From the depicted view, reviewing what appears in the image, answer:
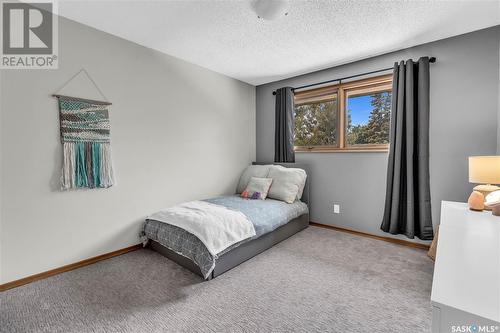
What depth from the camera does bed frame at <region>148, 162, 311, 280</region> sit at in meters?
2.26

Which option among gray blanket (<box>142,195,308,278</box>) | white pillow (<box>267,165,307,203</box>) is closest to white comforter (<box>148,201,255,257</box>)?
gray blanket (<box>142,195,308,278</box>)

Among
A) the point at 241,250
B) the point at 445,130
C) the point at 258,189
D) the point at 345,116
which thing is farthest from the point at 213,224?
the point at 445,130

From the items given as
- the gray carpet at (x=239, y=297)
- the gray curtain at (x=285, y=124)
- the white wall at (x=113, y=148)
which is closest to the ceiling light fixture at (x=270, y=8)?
the white wall at (x=113, y=148)

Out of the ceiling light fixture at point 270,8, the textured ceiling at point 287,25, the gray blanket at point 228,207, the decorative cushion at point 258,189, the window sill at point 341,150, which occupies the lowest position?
the gray blanket at point 228,207

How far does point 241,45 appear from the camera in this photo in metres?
2.81

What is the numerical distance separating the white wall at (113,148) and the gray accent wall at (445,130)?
6.38ft

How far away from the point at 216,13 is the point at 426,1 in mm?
1844

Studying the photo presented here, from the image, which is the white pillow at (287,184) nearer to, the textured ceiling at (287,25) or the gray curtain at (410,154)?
the gray curtain at (410,154)

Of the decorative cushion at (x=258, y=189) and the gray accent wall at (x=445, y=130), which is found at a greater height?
the gray accent wall at (x=445, y=130)

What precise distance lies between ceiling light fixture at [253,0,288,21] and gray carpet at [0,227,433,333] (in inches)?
93.9

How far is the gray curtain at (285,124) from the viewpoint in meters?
3.96

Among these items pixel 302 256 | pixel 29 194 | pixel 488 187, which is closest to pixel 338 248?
pixel 302 256

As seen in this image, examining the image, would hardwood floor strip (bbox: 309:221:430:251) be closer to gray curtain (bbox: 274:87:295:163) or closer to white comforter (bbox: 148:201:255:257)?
gray curtain (bbox: 274:87:295:163)

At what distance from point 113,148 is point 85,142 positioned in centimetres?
28
